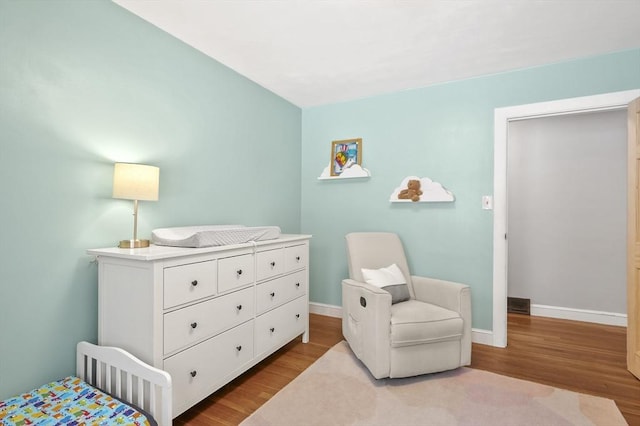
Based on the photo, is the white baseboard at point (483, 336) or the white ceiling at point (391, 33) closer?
the white ceiling at point (391, 33)

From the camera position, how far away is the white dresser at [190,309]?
5.04 ft

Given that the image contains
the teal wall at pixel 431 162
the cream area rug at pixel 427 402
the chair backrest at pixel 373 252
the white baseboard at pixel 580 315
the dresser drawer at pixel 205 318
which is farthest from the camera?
the white baseboard at pixel 580 315

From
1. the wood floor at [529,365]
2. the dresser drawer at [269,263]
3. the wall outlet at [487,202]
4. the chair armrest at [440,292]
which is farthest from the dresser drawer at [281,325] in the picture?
the wall outlet at [487,202]

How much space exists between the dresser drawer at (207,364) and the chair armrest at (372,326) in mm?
781

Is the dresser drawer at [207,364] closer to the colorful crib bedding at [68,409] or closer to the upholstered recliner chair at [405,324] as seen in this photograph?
the colorful crib bedding at [68,409]

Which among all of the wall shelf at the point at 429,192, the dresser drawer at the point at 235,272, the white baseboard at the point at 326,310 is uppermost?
the wall shelf at the point at 429,192

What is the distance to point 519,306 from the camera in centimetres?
367

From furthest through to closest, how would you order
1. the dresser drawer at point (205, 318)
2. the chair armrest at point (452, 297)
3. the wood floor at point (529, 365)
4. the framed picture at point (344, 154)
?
the framed picture at point (344, 154) < the chair armrest at point (452, 297) < the wood floor at point (529, 365) < the dresser drawer at point (205, 318)

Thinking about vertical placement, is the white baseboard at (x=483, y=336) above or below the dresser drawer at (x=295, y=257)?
below

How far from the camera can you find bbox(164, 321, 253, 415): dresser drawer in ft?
5.37

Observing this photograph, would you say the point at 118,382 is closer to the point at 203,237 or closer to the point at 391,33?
the point at 203,237

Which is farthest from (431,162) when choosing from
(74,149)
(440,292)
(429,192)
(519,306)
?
(74,149)

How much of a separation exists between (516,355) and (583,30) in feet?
8.01

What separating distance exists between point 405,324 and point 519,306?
7.94 feet
